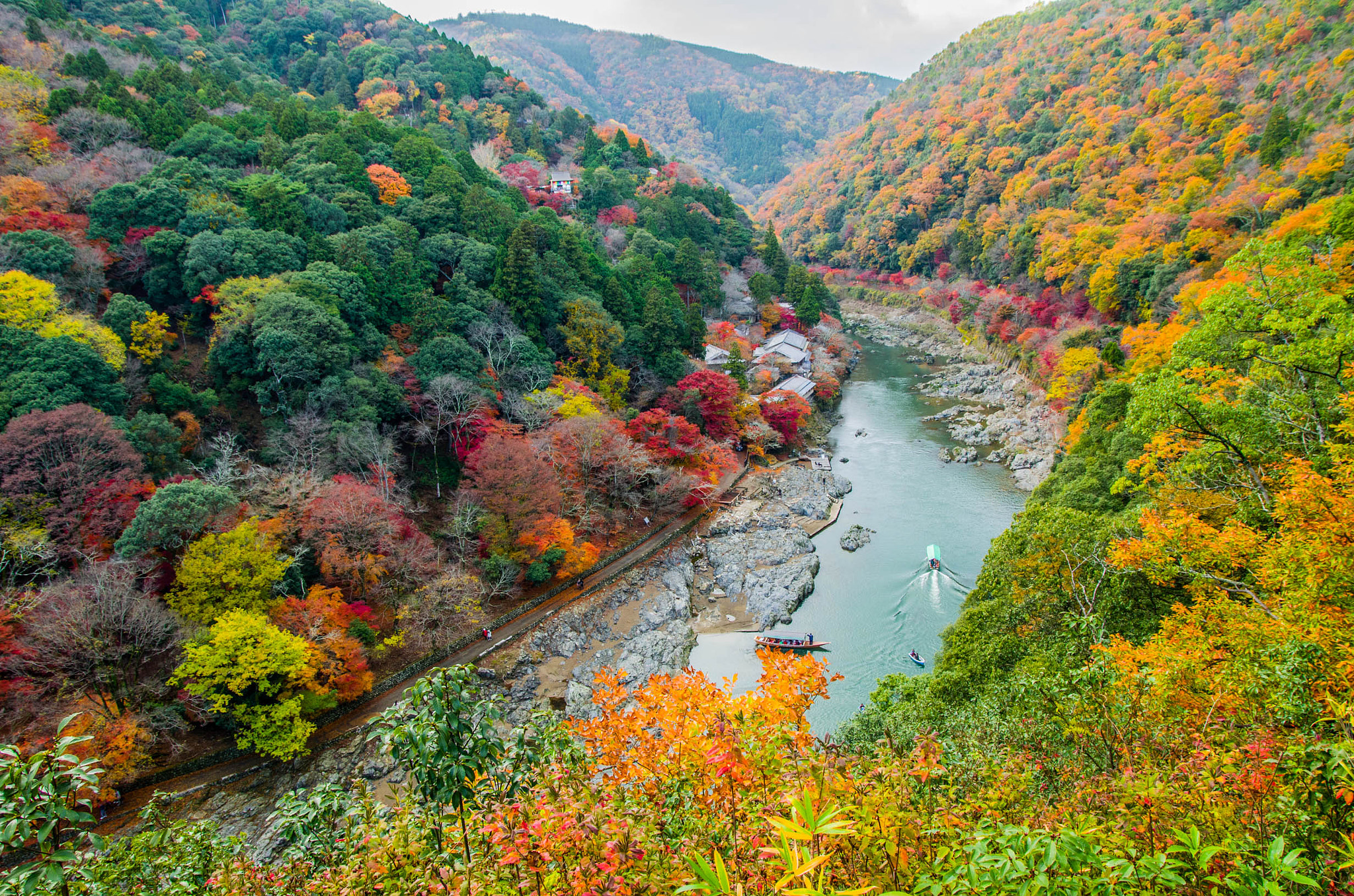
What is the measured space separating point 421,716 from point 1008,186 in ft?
198

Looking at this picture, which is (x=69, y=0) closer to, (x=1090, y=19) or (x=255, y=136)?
(x=255, y=136)

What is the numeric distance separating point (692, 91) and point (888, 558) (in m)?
144

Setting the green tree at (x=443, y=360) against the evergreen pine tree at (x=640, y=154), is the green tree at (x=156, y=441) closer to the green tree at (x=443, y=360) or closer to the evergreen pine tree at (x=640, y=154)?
the green tree at (x=443, y=360)

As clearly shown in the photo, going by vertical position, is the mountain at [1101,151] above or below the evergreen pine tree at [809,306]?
above

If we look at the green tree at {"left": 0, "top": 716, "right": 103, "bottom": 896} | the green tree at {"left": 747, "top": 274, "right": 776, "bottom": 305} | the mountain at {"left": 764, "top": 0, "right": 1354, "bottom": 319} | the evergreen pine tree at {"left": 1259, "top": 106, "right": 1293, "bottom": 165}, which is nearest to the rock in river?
the mountain at {"left": 764, "top": 0, "right": 1354, "bottom": 319}

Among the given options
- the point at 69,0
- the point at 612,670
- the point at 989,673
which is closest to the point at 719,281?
the point at 612,670

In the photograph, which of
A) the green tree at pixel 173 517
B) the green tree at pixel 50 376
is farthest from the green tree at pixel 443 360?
the green tree at pixel 173 517

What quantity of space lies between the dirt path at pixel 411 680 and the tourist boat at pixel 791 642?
5.98 m

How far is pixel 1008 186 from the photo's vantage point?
5034cm

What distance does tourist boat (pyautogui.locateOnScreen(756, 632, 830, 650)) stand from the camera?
1845 cm

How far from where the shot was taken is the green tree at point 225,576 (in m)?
13.3

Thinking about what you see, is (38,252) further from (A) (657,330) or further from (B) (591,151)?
(B) (591,151)

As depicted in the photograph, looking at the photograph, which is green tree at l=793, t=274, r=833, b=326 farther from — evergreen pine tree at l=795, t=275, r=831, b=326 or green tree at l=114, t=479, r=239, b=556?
green tree at l=114, t=479, r=239, b=556

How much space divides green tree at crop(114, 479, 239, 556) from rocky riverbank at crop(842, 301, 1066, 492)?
29812 millimetres
